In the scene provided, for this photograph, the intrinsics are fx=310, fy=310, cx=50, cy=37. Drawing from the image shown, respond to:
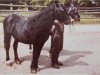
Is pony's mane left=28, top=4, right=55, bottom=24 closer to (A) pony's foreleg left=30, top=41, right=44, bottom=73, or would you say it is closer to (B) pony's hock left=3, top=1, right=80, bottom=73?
(B) pony's hock left=3, top=1, right=80, bottom=73

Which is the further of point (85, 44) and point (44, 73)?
point (85, 44)

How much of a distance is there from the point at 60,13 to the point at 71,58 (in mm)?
2761

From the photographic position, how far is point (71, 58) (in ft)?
33.9

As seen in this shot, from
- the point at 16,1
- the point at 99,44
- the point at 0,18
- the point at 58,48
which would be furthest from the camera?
the point at 16,1

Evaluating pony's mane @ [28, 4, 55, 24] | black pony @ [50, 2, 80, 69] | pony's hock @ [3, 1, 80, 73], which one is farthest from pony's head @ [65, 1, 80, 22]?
pony's mane @ [28, 4, 55, 24]

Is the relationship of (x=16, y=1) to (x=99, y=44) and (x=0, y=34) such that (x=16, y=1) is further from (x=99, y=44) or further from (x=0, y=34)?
(x=99, y=44)

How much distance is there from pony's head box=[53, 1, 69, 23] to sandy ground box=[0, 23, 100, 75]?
1522 mm

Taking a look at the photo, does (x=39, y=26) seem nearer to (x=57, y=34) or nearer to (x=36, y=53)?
(x=36, y=53)

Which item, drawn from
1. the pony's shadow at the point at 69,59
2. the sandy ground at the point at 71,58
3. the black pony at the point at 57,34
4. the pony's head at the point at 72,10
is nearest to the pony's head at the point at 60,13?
the pony's head at the point at 72,10

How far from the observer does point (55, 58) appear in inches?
353

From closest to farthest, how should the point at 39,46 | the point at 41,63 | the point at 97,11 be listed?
the point at 39,46, the point at 41,63, the point at 97,11

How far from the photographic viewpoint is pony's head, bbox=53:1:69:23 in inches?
312

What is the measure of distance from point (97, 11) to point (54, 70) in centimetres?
1621

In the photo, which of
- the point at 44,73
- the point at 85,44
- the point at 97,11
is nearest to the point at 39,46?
the point at 44,73
